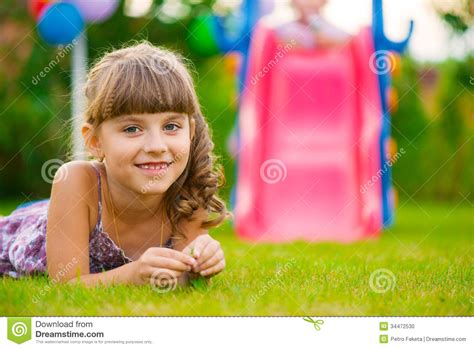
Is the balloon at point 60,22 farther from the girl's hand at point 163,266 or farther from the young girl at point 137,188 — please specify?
the girl's hand at point 163,266

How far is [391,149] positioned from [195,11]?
67.4 inches

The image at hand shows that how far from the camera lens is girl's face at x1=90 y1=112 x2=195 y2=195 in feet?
4.75

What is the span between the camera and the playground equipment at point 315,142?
A: 3049 millimetres

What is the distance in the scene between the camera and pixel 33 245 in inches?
69.8

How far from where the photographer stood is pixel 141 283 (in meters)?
1.42

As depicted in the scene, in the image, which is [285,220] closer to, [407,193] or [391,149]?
[391,149]

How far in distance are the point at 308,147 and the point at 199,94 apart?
1.79 meters

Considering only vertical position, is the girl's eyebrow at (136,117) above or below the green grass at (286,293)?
above

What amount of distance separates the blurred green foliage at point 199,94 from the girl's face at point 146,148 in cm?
228

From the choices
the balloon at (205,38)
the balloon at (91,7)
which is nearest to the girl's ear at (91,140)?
the balloon at (91,7)

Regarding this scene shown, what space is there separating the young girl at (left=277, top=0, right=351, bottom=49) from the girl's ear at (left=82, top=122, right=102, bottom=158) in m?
1.90
